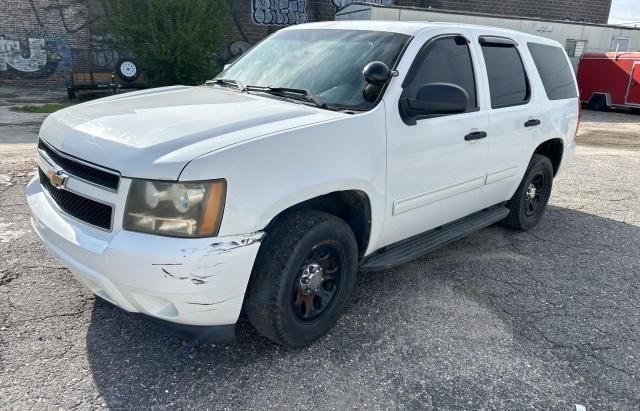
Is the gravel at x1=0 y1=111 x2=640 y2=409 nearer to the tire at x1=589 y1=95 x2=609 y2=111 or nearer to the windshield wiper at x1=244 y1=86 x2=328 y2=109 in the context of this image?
the windshield wiper at x1=244 y1=86 x2=328 y2=109

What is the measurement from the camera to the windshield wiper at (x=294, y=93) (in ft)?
10.0

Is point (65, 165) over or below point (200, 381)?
over

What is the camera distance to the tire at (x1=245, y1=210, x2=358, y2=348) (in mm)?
2549

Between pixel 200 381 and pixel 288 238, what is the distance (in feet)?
2.96

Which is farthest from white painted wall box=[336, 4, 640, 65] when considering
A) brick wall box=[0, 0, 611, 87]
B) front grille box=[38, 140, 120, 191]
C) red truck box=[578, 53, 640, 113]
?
front grille box=[38, 140, 120, 191]

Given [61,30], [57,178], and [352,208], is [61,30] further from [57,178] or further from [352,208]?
[352,208]

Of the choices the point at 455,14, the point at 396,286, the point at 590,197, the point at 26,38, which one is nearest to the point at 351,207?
the point at 396,286

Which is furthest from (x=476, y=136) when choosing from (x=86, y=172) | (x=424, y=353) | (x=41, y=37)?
(x=41, y=37)

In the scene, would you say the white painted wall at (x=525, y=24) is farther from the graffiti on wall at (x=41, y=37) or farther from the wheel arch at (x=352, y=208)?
the wheel arch at (x=352, y=208)

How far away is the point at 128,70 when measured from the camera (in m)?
17.6

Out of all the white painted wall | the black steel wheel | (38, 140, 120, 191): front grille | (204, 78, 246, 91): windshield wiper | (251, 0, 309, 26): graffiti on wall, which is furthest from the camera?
(251, 0, 309, 26): graffiti on wall

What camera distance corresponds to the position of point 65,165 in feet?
8.55

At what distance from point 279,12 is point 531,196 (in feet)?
68.8

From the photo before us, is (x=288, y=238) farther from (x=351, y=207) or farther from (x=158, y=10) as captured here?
(x=158, y=10)
